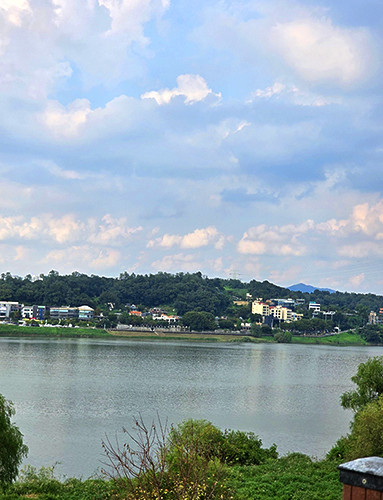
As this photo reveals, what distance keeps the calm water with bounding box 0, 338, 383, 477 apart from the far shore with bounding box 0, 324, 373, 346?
35.9 meters

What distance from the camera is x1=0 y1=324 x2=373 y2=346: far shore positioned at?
323 feet

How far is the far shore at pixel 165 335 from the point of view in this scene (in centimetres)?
9844

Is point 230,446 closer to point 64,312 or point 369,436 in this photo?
point 369,436

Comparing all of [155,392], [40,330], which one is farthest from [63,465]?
[40,330]

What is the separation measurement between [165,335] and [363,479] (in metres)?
109

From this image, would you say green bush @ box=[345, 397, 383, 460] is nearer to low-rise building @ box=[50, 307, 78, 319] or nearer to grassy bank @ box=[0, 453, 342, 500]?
grassy bank @ box=[0, 453, 342, 500]

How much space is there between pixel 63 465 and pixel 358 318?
14548cm

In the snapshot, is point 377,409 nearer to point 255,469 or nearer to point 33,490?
point 255,469

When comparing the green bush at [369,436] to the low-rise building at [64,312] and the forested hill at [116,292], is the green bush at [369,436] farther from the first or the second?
the forested hill at [116,292]

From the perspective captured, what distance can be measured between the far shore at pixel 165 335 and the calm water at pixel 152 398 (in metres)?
35.9

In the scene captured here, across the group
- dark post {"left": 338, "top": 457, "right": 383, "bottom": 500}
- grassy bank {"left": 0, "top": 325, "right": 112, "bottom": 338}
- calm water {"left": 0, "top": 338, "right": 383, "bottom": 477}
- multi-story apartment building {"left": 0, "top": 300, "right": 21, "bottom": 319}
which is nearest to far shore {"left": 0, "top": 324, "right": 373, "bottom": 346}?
grassy bank {"left": 0, "top": 325, "right": 112, "bottom": 338}

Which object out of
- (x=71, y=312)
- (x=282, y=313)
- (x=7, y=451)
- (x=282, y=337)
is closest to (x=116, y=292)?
(x=71, y=312)

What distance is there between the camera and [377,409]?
16.0m

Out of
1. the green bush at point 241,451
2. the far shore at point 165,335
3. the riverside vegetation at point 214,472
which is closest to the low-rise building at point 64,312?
the far shore at point 165,335
